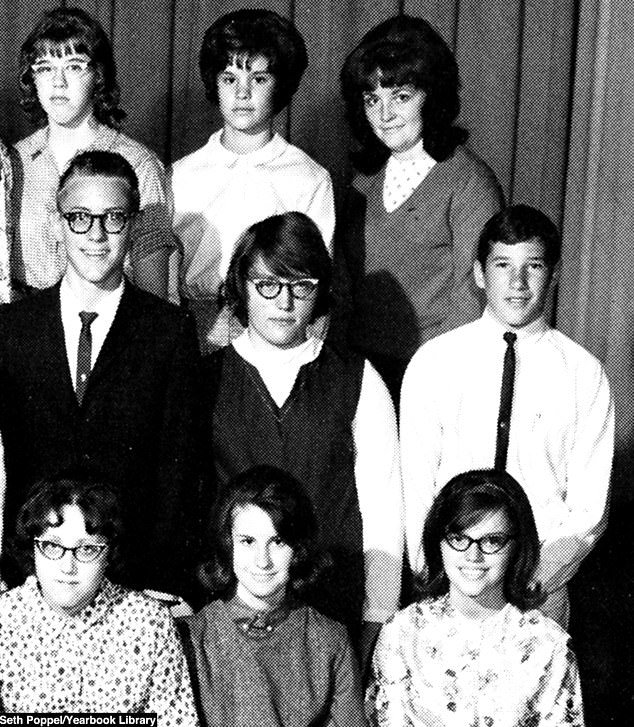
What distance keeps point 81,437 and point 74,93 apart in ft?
2.44

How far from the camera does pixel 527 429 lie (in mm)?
3373

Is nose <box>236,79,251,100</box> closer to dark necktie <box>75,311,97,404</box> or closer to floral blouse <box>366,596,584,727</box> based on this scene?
dark necktie <box>75,311,97,404</box>

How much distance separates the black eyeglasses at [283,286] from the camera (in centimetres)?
327

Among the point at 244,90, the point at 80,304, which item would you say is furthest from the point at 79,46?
the point at 80,304

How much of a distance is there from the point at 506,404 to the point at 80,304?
2.50 ft

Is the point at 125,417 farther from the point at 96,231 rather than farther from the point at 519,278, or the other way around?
the point at 519,278

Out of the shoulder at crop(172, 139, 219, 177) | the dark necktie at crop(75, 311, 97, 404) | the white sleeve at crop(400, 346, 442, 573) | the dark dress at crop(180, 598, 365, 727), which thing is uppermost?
the shoulder at crop(172, 139, 219, 177)

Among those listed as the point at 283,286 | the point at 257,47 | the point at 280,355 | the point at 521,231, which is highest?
the point at 257,47

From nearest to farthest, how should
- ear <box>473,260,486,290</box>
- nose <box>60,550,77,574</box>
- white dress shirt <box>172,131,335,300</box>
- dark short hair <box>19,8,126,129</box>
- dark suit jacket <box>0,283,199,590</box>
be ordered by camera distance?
nose <box>60,550,77,574</box>
dark suit jacket <box>0,283,199,590</box>
ear <box>473,260,486,290</box>
dark short hair <box>19,8,126,129</box>
white dress shirt <box>172,131,335,300</box>

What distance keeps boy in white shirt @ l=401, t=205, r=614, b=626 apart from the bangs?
32.9 inches

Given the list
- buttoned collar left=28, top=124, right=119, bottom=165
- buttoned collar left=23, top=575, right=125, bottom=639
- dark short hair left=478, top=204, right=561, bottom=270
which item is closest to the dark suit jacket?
buttoned collar left=23, top=575, right=125, bottom=639

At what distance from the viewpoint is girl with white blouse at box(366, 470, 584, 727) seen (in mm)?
3045

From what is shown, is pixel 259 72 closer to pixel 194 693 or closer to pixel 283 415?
pixel 283 415

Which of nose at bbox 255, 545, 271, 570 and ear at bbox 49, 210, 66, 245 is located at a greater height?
ear at bbox 49, 210, 66, 245
